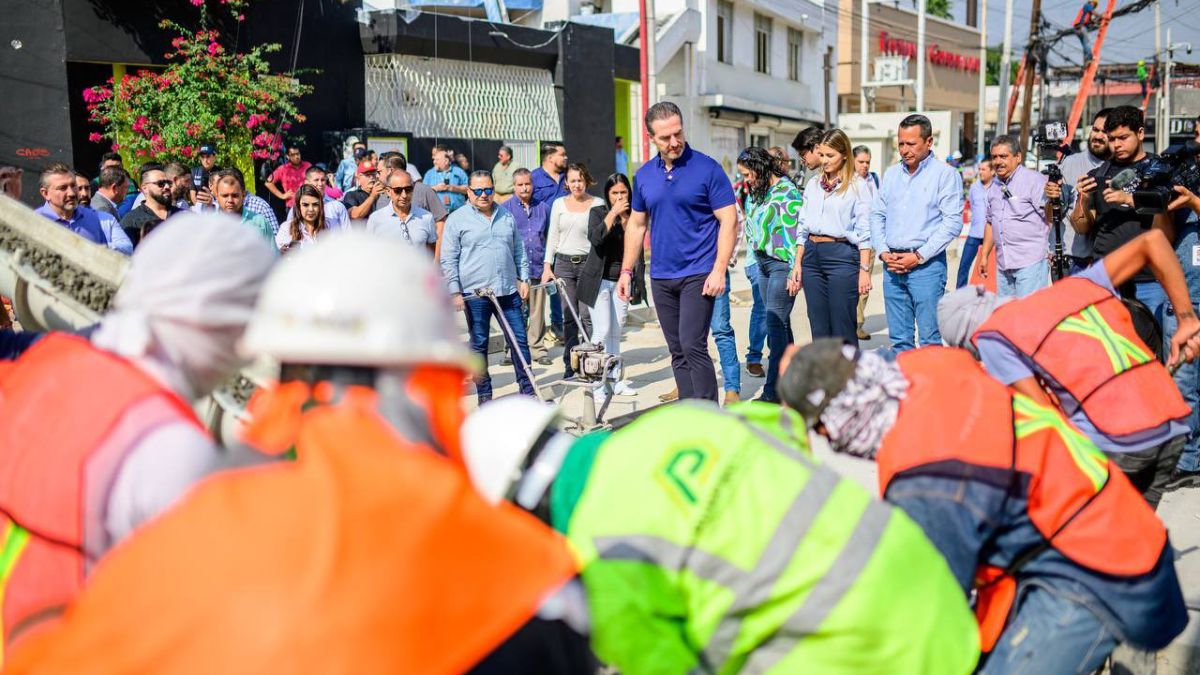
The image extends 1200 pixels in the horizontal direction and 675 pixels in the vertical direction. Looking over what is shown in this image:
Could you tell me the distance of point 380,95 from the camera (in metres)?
17.5

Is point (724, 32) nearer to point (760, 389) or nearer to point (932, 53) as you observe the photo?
point (760, 389)

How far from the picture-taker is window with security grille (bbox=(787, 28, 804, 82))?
115 feet

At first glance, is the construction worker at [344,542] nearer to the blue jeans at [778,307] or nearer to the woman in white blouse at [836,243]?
the woman in white blouse at [836,243]

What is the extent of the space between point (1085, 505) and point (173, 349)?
6.83 ft

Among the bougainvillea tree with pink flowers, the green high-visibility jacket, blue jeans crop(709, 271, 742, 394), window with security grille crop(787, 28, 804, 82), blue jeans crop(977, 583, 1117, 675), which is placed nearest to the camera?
the green high-visibility jacket

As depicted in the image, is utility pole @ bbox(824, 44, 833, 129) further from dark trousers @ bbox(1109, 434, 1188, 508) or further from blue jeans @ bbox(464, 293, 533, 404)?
dark trousers @ bbox(1109, 434, 1188, 508)

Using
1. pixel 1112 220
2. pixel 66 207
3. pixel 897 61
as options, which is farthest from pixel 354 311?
pixel 897 61

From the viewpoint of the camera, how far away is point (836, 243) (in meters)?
7.55

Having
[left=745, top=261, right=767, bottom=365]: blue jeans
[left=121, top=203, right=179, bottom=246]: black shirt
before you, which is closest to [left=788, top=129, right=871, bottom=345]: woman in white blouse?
[left=745, top=261, right=767, bottom=365]: blue jeans

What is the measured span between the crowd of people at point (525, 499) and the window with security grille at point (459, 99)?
14956 millimetres

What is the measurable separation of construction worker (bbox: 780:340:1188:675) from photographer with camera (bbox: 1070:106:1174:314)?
3.81 metres

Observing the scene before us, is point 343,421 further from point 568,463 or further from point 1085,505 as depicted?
point 1085,505

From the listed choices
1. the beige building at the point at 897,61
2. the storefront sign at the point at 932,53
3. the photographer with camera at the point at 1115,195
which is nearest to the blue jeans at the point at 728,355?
the photographer with camera at the point at 1115,195

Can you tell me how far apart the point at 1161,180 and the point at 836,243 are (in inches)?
85.9
